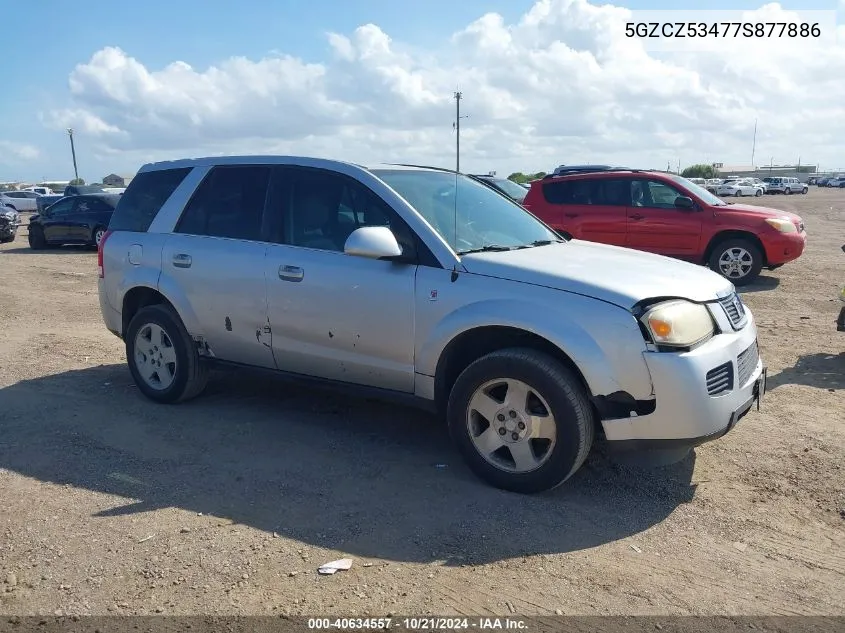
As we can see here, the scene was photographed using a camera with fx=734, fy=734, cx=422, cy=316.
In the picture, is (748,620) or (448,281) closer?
(748,620)

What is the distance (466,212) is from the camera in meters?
4.90

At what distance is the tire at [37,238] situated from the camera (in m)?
19.6

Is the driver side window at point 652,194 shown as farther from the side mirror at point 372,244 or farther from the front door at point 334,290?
the side mirror at point 372,244

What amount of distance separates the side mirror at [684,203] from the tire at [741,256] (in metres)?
0.75

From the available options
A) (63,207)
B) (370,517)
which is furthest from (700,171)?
(370,517)

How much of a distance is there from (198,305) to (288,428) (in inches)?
44.3

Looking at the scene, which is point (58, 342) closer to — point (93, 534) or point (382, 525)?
point (93, 534)

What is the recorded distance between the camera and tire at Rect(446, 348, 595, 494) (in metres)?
3.84

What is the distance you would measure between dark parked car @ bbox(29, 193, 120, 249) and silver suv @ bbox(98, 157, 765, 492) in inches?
567

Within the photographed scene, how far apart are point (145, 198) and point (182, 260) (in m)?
0.88

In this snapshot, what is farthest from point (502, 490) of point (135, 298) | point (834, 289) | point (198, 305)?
point (834, 289)

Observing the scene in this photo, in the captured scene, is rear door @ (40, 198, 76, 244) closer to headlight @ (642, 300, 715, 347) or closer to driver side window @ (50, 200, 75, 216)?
driver side window @ (50, 200, 75, 216)

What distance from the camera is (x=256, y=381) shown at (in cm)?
644

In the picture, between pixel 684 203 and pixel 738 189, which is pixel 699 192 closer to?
pixel 684 203
